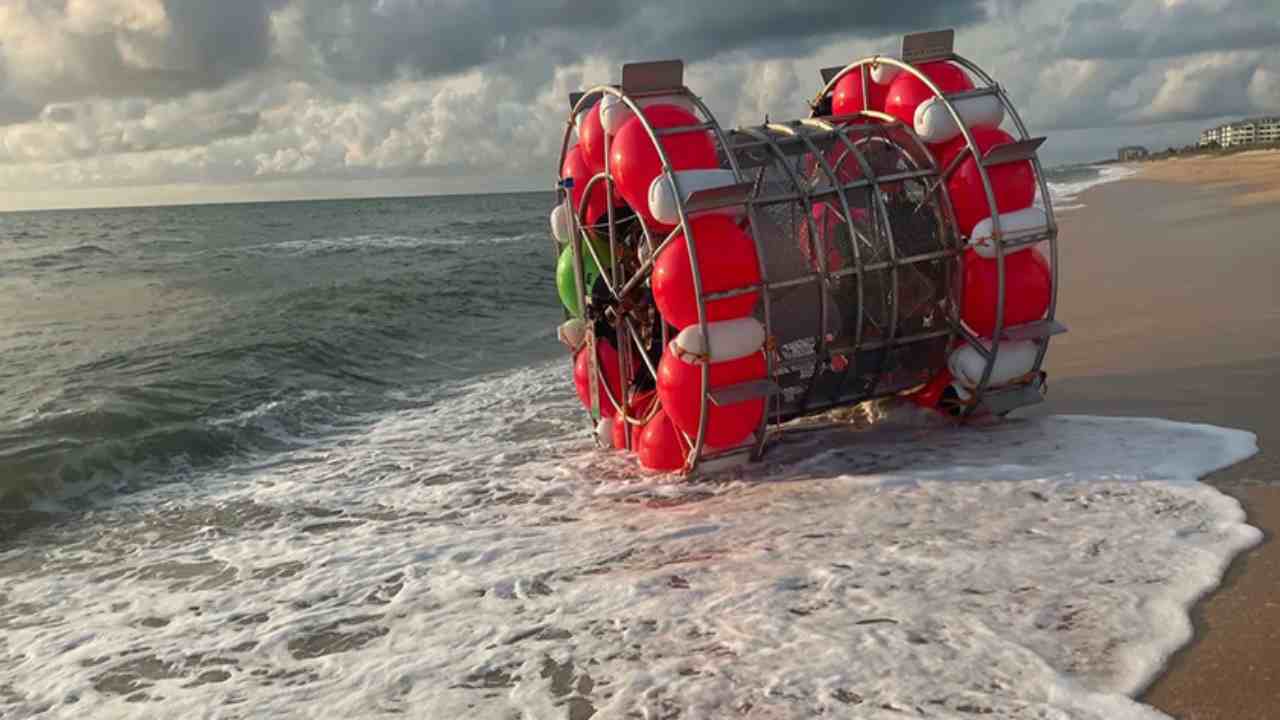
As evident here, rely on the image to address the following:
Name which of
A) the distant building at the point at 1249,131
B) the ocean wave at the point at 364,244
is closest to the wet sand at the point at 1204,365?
the ocean wave at the point at 364,244

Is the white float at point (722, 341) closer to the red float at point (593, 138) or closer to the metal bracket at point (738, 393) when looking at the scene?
the metal bracket at point (738, 393)

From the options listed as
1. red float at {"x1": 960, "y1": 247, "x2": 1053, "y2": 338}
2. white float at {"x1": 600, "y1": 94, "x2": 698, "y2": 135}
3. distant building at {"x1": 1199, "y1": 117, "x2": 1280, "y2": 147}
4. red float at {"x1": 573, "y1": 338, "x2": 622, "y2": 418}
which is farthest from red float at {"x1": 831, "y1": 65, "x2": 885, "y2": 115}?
distant building at {"x1": 1199, "y1": 117, "x2": 1280, "y2": 147}

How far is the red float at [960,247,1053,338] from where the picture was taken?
24.1ft

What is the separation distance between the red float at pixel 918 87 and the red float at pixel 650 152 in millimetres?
1857

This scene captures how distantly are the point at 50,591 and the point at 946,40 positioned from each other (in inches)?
305

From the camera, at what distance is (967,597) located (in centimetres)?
472

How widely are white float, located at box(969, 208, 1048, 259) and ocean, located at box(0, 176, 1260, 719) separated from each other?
1.46 metres

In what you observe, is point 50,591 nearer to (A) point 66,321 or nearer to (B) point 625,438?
(B) point 625,438

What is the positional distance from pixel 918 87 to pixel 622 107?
246 cm

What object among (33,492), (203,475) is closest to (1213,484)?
(203,475)

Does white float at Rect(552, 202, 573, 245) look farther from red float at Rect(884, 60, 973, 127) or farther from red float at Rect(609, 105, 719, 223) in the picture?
red float at Rect(884, 60, 973, 127)

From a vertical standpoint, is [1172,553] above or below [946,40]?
below

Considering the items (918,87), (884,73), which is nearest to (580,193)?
(884,73)

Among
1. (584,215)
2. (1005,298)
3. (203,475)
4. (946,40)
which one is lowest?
(203,475)
